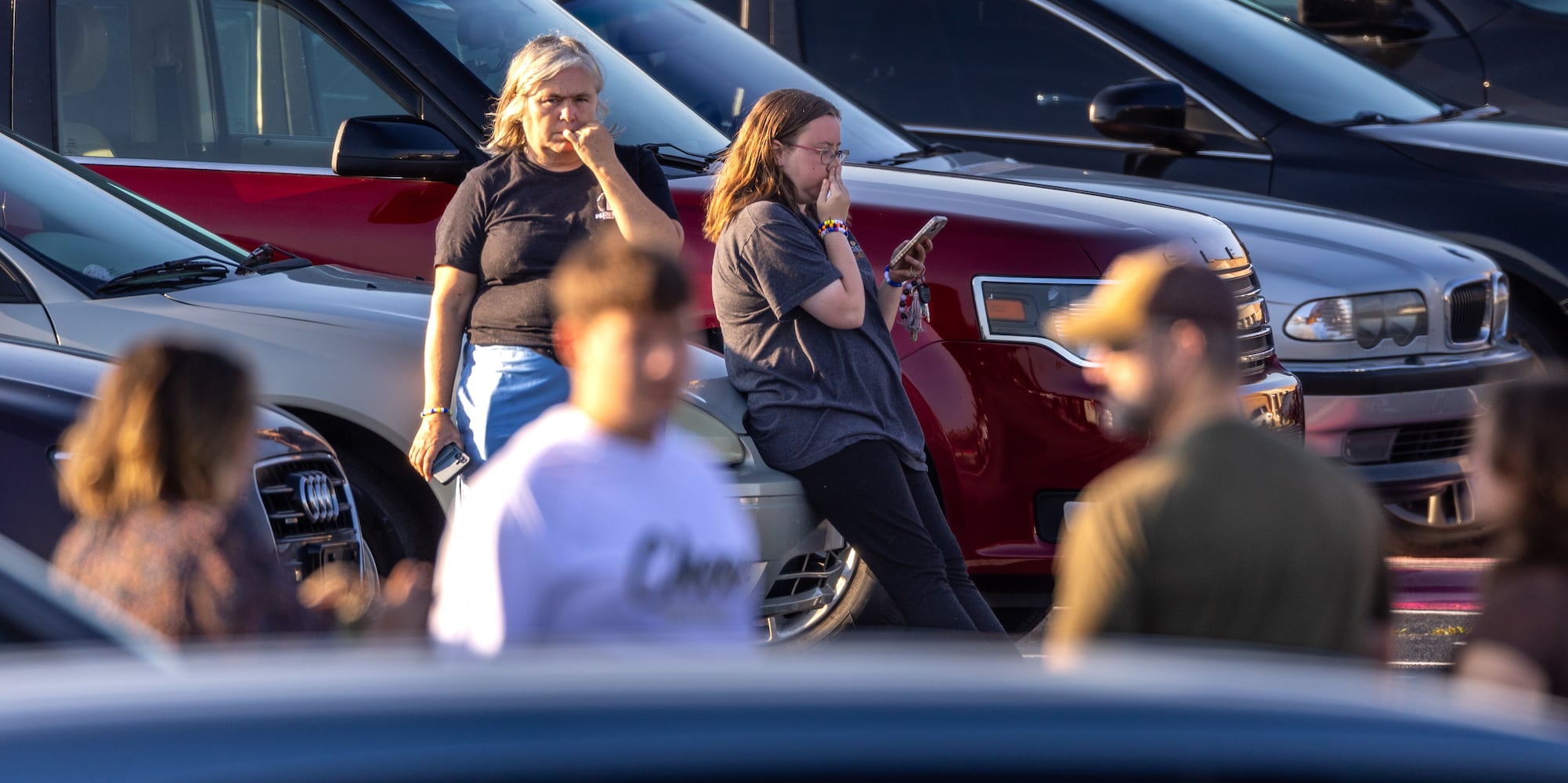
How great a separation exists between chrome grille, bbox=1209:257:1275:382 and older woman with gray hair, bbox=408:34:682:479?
1.95 meters

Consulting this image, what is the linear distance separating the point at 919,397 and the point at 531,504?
3.18 meters

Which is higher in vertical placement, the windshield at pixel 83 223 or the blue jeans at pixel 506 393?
the windshield at pixel 83 223

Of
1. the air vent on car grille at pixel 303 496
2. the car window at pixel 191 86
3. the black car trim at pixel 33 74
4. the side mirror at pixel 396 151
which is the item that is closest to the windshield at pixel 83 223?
the side mirror at pixel 396 151

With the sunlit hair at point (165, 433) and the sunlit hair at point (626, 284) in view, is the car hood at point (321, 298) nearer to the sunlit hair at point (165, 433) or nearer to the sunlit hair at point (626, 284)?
the sunlit hair at point (165, 433)

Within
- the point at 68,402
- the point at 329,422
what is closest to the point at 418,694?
the point at 68,402

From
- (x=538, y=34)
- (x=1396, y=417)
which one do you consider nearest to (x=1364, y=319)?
(x=1396, y=417)

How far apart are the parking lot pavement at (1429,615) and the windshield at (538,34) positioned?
1.98 m

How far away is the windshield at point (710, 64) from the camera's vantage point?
7.13 metres

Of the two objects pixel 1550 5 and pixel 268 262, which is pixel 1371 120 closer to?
pixel 1550 5

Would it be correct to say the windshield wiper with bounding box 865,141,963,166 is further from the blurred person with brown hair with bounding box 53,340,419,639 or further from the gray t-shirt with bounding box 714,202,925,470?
the blurred person with brown hair with bounding box 53,340,419,639

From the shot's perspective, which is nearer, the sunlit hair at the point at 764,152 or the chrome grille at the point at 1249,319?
the sunlit hair at the point at 764,152

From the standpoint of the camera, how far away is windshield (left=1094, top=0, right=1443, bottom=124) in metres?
8.26

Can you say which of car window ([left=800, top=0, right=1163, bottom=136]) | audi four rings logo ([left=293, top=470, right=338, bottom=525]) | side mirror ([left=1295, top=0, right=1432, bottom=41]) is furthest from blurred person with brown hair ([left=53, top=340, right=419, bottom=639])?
side mirror ([left=1295, top=0, right=1432, bottom=41])

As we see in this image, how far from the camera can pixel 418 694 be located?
150 cm
